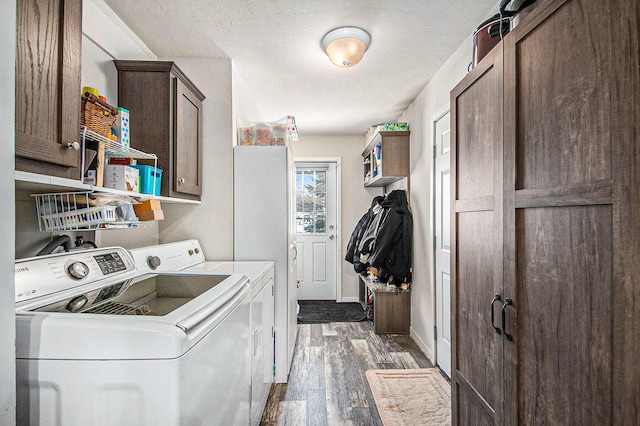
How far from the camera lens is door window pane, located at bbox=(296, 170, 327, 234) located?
192 inches

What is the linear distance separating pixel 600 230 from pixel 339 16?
174 centimetres

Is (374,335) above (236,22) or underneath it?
underneath

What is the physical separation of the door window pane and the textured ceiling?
1.70m

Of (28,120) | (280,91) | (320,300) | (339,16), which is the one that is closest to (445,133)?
(339,16)

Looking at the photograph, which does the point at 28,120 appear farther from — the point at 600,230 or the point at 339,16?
the point at 339,16

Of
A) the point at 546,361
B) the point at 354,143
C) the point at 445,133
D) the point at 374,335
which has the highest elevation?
the point at 354,143

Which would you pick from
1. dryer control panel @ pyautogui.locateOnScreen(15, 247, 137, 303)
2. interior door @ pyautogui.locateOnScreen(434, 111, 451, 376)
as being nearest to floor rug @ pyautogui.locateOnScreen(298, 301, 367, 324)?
interior door @ pyautogui.locateOnScreen(434, 111, 451, 376)

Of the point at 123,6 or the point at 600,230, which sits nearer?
the point at 600,230

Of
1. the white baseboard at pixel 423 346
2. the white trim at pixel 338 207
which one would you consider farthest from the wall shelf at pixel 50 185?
the white trim at pixel 338 207

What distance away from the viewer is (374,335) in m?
3.46

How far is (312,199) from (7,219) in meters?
4.24

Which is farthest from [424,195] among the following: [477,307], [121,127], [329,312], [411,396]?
[121,127]

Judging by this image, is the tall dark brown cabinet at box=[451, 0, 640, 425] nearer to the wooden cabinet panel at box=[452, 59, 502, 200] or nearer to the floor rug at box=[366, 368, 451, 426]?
the wooden cabinet panel at box=[452, 59, 502, 200]

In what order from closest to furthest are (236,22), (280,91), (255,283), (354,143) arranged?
(255,283) < (236,22) < (280,91) < (354,143)
